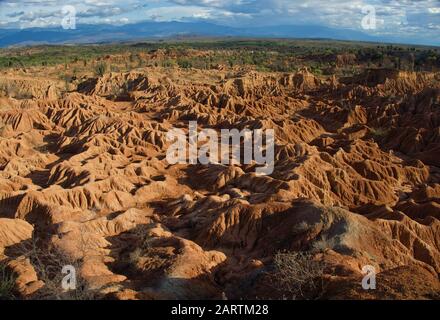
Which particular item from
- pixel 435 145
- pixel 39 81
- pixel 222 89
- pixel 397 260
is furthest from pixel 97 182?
pixel 39 81

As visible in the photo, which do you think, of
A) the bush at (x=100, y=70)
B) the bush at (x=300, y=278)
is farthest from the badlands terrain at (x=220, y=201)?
the bush at (x=100, y=70)

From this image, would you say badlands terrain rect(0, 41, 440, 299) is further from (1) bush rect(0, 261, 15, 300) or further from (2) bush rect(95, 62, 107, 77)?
(2) bush rect(95, 62, 107, 77)

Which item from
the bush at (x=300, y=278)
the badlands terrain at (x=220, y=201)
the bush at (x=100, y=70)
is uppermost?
the bush at (x=100, y=70)

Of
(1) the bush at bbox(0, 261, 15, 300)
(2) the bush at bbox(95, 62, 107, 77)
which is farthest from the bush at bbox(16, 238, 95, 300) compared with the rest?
(2) the bush at bbox(95, 62, 107, 77)

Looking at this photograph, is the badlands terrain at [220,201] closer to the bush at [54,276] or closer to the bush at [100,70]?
the bush at [54,276]

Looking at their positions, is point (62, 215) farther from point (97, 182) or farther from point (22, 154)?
point (22, 154)

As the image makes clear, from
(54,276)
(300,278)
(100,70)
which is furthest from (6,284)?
(100,70)
